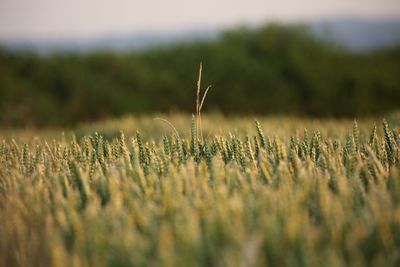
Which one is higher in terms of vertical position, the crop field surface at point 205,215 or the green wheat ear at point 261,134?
the green wheat ear at point 261,134

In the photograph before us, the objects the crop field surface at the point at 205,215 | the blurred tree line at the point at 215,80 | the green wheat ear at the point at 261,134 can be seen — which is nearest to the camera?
the crop field surface at the point at 205,215

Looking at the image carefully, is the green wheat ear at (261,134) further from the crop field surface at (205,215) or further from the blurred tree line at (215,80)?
the blurred tree line at (215,80)

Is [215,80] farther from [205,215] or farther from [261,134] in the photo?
[205,215]

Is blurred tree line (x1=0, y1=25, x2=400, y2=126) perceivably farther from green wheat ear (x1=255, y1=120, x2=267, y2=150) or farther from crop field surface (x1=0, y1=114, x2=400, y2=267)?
crop field surface (x1=0, y1=114, x2=400, y2=267)

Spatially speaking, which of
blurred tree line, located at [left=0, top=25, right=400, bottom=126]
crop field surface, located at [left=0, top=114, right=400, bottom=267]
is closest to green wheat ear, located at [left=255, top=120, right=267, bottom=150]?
crop field surface, located at [left=0, top=114, right=400, bottom=267]

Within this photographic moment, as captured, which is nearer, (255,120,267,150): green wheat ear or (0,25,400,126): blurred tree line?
(255,120,267,150): green wheat ear

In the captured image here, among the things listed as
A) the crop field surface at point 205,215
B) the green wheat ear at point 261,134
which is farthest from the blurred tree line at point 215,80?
the crop field surface at point 205,215

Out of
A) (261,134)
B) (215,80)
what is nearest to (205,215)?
(261,134)

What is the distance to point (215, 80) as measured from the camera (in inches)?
440

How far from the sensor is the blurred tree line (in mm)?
10070

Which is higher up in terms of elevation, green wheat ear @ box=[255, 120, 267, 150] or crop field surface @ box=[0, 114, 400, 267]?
green wheat ear @ box=[255, 120, 267, 150]

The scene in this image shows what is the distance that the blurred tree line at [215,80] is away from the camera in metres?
10.1

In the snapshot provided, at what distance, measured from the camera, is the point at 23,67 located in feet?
35.9

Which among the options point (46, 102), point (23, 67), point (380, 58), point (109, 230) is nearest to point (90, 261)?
point (109, 230)
